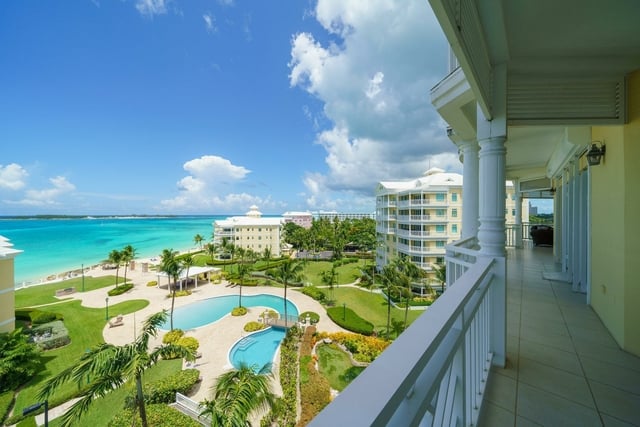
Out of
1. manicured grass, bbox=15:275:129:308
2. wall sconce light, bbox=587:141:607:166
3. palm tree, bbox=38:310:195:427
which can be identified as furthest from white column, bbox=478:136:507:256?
manicured grass, bbox=15:275:129:308

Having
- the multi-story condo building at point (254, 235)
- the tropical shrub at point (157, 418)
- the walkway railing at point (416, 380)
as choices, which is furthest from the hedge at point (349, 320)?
the multi-story condo building at point (254, 235)

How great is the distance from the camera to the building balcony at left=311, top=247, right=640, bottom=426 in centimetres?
55

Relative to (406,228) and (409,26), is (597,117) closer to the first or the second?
(409,26)

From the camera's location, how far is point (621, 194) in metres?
2.65

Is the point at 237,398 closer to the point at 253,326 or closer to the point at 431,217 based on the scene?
the point at 253,326

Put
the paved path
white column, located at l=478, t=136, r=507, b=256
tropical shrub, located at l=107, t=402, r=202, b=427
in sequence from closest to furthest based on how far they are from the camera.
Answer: white column, located at l=478, t=136, r=507, b=256 → tropical shrub, located at l=107, t=402, r=202, b=427 → the paved path

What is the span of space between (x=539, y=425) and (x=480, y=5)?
276cm

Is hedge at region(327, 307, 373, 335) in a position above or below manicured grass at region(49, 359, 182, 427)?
above

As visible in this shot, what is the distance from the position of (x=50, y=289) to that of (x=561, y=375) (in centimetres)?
3385

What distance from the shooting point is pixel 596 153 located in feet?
10.4

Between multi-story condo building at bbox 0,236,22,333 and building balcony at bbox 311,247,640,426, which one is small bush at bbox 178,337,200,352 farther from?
building balcony at bbox 311,247,640,426

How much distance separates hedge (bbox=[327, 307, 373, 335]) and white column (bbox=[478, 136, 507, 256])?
1226cm

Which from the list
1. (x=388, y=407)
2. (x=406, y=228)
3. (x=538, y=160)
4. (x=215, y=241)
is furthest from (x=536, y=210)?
(x=215, y=241)

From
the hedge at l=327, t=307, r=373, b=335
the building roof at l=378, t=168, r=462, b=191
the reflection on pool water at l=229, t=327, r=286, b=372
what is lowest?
the reflection on pool water at l=229, t=327, r=286, b=372
